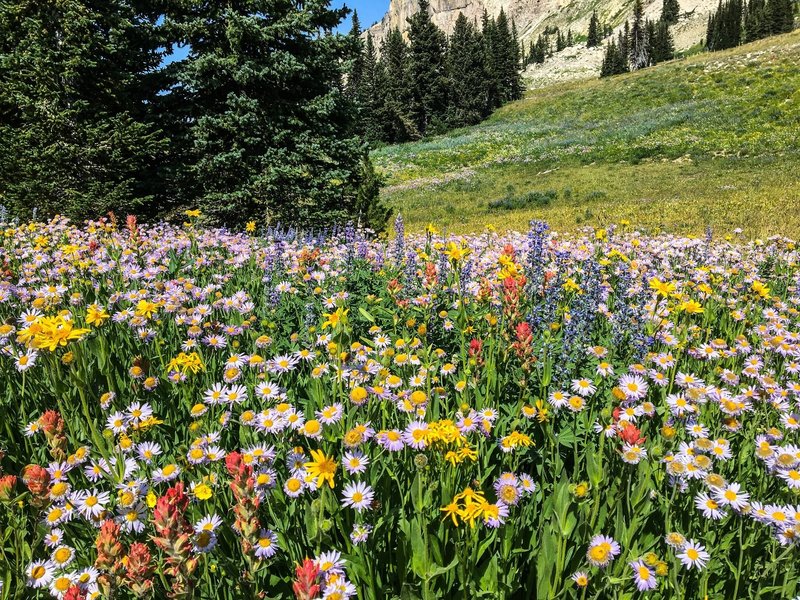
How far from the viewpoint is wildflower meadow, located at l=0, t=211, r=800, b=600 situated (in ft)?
5.16

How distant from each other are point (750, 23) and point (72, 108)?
105206 mm

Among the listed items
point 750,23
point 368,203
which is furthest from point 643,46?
point 368,203

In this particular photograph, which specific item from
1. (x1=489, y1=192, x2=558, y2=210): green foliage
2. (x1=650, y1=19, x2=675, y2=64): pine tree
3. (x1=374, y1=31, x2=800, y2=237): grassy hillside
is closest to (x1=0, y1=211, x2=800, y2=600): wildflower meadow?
(x1=374, y1=31, x2=800, y2=237): grassy hillside

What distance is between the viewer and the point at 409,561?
174 cm

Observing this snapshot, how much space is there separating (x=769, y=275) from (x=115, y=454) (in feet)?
25.6

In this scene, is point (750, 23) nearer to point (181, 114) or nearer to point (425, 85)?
point (425, 85)

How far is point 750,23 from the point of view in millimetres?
77000

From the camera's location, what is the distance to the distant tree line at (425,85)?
5538cm

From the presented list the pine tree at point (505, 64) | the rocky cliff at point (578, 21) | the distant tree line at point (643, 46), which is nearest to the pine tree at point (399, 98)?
the pine tree at point (505, 64)

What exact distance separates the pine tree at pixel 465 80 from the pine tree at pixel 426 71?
5.97ft

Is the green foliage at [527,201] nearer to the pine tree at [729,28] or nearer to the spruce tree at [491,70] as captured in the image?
the spruce tree at [491,70]

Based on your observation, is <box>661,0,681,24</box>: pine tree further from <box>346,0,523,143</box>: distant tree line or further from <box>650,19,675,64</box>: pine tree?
<box>346,0,523,143</box>: distant tree line

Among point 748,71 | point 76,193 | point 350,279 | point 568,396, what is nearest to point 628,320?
point 568,396

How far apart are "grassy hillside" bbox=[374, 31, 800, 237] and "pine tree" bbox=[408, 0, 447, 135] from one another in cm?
726
